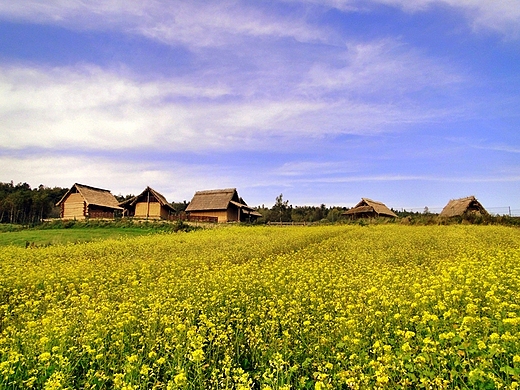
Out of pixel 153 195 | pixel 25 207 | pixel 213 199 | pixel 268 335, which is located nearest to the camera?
pixel 268 335

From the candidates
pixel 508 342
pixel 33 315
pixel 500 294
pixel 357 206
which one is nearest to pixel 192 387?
pixel 508 342

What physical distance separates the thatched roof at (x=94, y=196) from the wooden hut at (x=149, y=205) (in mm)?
2669

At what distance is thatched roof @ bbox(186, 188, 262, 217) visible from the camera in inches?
1759

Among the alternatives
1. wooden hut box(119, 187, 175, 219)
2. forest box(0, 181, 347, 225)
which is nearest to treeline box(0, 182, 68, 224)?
forest box(0, 181, 347, 225)

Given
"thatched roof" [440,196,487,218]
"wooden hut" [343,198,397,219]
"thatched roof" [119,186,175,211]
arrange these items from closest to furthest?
"thatched roof" [119,186,175,211], "thatched roof" [440,196,487,218], "wooden hut" [343,198,397,219]

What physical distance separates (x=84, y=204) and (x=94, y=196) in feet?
5.99

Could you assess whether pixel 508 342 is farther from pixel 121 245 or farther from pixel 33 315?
pixel 121 245

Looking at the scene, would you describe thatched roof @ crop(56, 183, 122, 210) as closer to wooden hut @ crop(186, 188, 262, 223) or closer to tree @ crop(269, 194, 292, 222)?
wooden hut @ crop(186, 188, 262, 223)

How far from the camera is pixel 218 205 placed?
4462 centimetres

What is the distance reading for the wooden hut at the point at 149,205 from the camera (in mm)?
41938

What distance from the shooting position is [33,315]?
6.00 metres

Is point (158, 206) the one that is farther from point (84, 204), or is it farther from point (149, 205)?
point (84, 204)

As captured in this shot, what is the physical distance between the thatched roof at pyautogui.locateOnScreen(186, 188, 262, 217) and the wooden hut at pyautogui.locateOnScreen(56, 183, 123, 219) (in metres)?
10.2

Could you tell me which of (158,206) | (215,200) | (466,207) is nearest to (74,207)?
(158,206)
